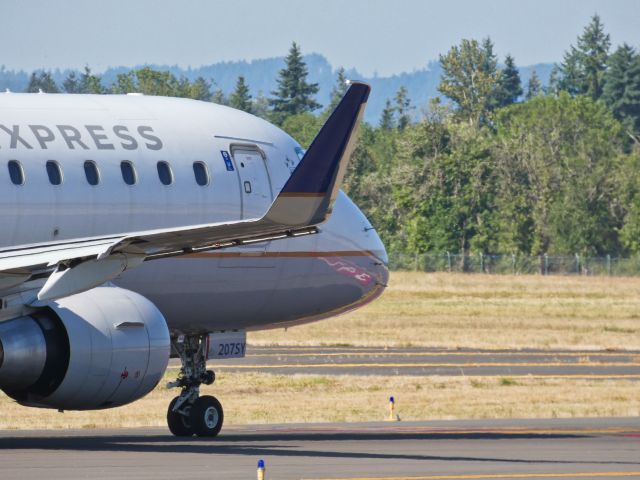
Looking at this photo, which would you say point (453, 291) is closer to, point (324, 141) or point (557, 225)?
point (557, 225)

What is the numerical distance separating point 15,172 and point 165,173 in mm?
3025

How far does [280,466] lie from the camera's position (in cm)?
2289

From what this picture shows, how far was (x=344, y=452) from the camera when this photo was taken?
2545 cm

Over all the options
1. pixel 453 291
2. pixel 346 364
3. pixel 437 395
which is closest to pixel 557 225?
pixel 453 291

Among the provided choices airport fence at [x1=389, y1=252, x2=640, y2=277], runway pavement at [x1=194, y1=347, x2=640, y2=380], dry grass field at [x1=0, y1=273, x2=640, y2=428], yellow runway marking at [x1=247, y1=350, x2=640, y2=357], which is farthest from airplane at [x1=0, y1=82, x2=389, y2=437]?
airport fence at [x1=389, y1=252, x2=640, y2=277]

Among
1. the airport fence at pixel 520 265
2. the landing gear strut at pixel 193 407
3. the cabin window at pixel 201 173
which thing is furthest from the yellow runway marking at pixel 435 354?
the airport fence at pixel 520 265

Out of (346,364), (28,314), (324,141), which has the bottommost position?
(346,364)

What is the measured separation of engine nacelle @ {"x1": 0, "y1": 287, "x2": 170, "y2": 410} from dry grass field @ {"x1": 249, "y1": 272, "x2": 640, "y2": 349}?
38450mm

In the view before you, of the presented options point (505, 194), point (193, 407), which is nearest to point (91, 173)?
point (193, 407)

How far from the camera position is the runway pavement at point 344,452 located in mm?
21922

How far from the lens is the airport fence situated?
4493 inches

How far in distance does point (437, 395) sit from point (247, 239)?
68.9 feet

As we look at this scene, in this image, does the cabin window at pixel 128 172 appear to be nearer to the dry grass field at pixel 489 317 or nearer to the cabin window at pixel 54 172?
the cabin window at pixel 54 172

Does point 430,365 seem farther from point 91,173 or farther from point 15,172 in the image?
point 15,172
